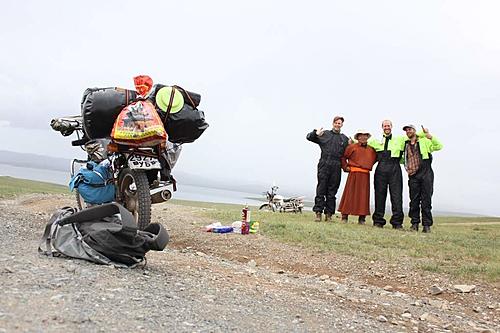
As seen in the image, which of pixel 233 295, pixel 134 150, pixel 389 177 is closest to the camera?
pixel 233 295

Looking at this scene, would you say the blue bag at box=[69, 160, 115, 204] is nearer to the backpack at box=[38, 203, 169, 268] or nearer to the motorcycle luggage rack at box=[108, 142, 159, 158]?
the motorcycle luggage rack at box=[108, 142, 159, 158]

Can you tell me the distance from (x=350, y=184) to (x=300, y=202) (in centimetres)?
658

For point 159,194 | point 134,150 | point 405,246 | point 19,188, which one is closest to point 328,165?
point 405,246

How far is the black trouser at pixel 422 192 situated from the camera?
11.7 meters

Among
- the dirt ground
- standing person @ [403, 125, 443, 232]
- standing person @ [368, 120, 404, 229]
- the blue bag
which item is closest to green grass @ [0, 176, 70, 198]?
the dirt ground

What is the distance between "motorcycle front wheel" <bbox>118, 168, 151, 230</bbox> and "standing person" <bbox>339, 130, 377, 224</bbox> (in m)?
6.96

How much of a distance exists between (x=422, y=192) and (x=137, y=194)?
24.9 ft

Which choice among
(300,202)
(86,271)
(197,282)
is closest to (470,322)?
(197,282)

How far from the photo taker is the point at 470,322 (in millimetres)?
5152

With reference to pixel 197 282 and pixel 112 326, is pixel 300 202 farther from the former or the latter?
pixel 112 326

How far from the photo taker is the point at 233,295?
4465 millimetres

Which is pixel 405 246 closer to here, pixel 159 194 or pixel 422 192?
pixel 422 192

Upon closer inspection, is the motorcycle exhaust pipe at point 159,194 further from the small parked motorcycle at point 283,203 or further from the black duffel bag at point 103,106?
the small parked motorcycle at point 283,203

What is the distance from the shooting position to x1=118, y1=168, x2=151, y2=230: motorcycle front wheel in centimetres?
638
